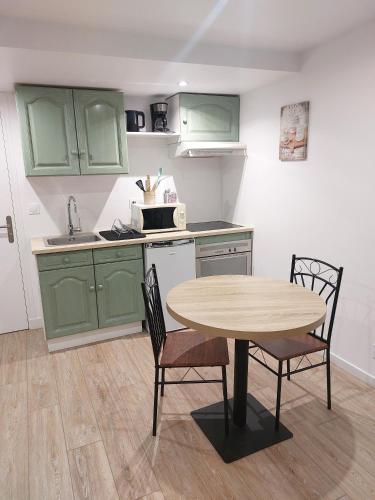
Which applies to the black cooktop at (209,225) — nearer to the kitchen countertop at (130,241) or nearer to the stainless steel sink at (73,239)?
the kitchen countertop at (130,241)

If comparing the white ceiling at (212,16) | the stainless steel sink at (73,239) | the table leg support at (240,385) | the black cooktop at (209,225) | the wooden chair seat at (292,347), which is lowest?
the table leg support at (240,385)

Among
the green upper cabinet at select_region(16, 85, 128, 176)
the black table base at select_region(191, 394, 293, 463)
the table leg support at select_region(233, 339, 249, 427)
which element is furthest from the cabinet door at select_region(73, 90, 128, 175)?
the black table base at select_region(191, 394, 293, 463)

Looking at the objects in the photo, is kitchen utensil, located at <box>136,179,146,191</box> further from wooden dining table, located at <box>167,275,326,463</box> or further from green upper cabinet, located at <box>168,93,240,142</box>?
wooden dining table, located at <box>167,275,326,463</box>

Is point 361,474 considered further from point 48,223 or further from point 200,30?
point 48,223

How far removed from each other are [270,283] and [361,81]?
1396 mm

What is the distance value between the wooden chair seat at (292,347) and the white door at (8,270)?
2.39 meters

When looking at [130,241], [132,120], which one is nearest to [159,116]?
[132,120]

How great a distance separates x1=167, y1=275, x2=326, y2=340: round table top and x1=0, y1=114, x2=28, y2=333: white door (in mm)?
1972

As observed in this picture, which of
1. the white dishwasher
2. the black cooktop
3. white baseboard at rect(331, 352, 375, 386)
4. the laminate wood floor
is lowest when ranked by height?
the laminate wood floor

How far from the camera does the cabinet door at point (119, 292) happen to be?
3.03 meters

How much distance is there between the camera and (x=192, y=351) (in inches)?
77.4

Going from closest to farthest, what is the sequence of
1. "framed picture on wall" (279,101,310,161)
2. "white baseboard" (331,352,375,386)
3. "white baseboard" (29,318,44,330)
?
1. "white baseboard" (331,352,375,386)
2. "framed picture on wall" (279,101,310,161)
3. "white baseboard" (29,318,44,330)

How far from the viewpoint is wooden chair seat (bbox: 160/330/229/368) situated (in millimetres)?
1856

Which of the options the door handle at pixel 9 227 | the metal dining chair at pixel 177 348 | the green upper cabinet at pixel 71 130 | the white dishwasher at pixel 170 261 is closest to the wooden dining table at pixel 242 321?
the metal dining chair at pixel 177 348
